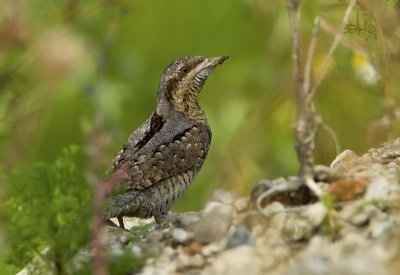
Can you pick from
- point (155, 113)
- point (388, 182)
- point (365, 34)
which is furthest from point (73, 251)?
point (155, 113)

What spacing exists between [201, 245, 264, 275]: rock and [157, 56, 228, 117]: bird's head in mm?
1846

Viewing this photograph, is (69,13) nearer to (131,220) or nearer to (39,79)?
(39,79)

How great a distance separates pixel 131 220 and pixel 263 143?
587 mm

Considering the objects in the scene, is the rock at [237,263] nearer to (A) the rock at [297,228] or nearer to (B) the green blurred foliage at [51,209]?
(A) the rock at [297,228]

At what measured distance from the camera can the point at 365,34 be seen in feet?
12.0

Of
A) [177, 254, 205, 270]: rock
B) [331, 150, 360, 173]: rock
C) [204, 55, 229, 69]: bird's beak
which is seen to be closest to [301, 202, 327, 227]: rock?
[177, 254, 205, 270]: rock

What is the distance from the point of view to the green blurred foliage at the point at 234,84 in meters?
3.52

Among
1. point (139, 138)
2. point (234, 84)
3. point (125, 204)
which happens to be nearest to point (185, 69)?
point (234, 84)

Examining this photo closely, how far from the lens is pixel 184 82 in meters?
4.38

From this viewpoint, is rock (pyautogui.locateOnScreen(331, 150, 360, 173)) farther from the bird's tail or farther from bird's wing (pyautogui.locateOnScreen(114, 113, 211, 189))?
the bird's tail

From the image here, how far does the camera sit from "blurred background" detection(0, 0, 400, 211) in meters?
3.53

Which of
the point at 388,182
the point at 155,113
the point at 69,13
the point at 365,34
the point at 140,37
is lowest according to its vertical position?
the point at 388,182

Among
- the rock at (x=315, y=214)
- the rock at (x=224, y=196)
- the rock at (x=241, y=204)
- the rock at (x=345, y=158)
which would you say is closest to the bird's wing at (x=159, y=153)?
the rock at (x=345, y=158)

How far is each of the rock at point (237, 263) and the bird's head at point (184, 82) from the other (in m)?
1.85
